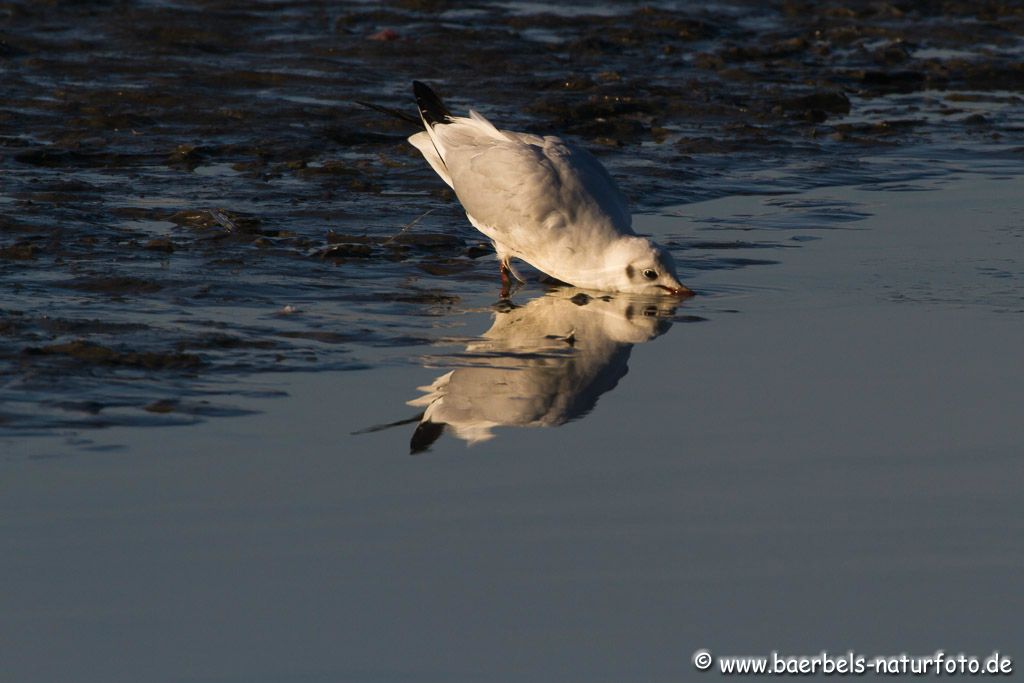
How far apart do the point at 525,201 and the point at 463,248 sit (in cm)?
119

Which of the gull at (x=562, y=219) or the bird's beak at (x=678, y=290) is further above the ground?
the gull at (x=562, y=219)

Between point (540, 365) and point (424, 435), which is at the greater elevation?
point (424, 435)

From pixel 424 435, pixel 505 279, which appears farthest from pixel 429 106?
pixel 424 435

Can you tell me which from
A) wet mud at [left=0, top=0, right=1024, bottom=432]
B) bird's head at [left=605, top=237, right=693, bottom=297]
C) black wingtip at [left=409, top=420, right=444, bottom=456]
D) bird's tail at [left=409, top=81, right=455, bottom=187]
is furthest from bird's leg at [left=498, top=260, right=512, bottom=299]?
black wingtip at [left=409, top=420, right=444, bottom=456]

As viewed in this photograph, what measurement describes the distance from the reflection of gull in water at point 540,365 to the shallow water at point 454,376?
0.08ft

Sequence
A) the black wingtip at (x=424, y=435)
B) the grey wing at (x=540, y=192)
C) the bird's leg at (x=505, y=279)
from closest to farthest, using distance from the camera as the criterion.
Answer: the black wingtip at (x=424, y=435) < the grey wing at (x=540, y=192) < the bird's leg at (x=505, y=279)

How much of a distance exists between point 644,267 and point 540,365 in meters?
1.36

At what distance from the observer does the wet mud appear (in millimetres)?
7246

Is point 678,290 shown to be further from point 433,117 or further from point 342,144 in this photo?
point 342,144

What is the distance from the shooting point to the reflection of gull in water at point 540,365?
634 cm

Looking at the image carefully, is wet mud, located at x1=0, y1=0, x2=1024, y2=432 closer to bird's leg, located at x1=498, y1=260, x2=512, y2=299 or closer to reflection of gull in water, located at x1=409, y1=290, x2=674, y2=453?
bird's leg, located at x1=498, y1=260, x2=512, y2=299

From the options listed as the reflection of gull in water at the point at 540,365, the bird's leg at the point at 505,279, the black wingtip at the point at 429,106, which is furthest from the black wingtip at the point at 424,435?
the black wingtip at the point at 429,106

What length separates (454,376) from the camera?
270 inches

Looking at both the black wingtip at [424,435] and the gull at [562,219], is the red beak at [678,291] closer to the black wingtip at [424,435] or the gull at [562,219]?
the gull at [562,219]
